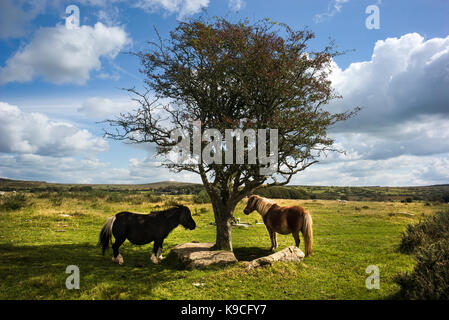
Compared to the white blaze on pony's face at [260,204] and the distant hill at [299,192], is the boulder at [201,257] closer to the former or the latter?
the white blaze on pony's face at [260,204]

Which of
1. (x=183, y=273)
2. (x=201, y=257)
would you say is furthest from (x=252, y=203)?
(x=183, y=273)

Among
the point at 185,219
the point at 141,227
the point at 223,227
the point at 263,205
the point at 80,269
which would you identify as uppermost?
the point at 263,205

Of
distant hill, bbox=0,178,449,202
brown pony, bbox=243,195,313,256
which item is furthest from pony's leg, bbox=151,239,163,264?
distant hill, bbox=0,178,449,202

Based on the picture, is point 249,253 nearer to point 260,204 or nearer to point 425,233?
point 260,204

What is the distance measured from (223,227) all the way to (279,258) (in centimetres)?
347

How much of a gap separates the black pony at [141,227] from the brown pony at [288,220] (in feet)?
14.3

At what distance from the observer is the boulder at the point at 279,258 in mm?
10336

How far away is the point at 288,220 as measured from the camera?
A: 41.7 ft

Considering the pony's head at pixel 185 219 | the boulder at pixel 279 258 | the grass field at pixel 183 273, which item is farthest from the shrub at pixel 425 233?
the pony's head at pixel 185 219

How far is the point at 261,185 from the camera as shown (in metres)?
13.4

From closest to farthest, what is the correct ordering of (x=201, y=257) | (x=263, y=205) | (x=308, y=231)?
(x=201, y=257)
(x=308, y=231)
(x=263, y=205)

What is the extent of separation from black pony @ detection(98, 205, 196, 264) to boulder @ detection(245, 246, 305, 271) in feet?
10.7
